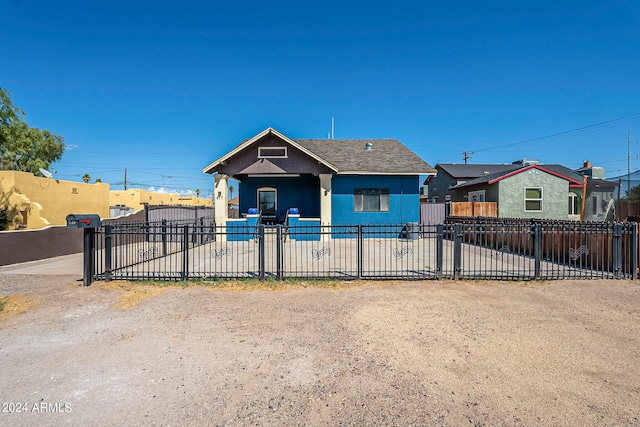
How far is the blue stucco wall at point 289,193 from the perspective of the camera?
18.2 m

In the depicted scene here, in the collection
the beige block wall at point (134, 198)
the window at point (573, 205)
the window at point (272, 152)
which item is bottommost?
the window at point (573, 205)

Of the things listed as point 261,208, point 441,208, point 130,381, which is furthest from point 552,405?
point 441,208

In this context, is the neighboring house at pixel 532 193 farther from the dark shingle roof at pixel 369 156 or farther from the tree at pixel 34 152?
the tree at pixel 34 152

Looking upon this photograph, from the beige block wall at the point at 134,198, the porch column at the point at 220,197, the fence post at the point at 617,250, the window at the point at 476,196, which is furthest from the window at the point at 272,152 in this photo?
the beige block wall at the point at 134,198

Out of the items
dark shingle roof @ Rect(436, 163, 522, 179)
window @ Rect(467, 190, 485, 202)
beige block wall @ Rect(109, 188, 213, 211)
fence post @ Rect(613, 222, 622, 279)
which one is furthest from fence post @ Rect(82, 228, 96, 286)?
dark shingle roof @ Rect(436, 163, 522, 179)

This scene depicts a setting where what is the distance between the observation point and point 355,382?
3537 mm

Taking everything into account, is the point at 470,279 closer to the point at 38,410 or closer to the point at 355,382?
the point at 355,382

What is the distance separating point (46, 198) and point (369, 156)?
18.6 meters

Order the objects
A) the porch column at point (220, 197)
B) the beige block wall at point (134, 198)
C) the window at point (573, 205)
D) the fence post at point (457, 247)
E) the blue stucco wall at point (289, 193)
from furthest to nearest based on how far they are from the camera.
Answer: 1. the beige block wall at point (134, 198)
2. the window at point (573, 205)
3. the blue stucco wall at point (289, 193)
4. the porch column at point (220, 197)
5. the fence post at point (457, 247)

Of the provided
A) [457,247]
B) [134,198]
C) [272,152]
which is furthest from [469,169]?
[134,198]

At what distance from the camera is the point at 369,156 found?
63.2 ft

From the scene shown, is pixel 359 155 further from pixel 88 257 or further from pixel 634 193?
pixel 634 193

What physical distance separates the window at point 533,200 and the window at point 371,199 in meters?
10.5

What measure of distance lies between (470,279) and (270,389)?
6.38m
